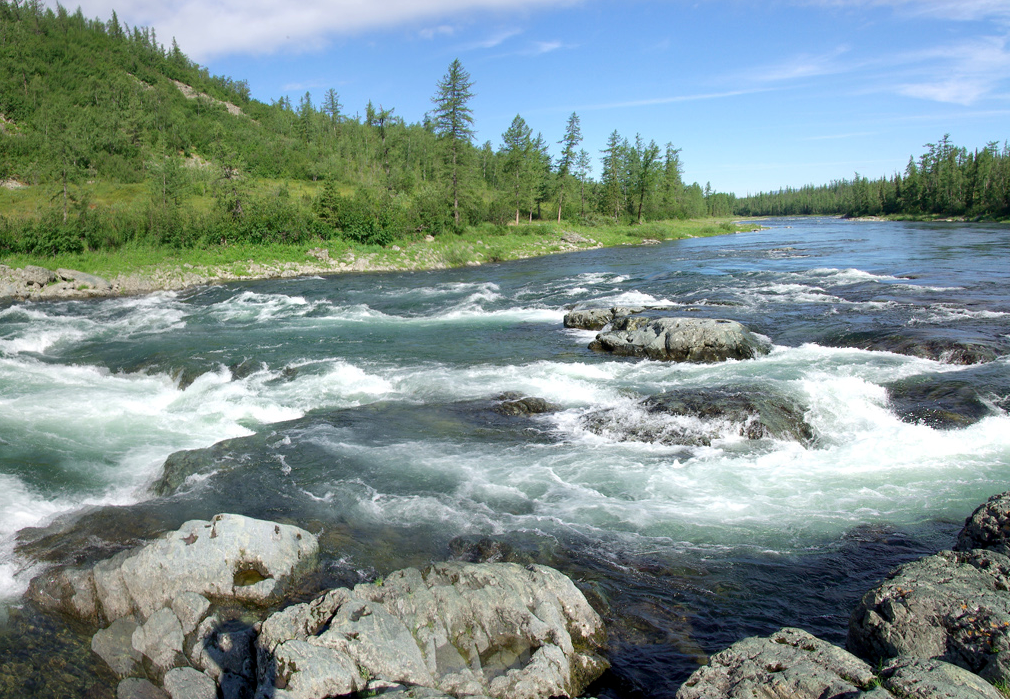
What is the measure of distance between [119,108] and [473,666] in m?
101

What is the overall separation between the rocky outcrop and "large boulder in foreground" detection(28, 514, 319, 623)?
16299 millimetres

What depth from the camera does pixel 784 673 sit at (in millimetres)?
4617

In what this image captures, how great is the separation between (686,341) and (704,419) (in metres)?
5.49

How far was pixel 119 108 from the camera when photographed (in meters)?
83.1

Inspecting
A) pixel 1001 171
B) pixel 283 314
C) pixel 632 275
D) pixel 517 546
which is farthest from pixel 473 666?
pixel 1001 171

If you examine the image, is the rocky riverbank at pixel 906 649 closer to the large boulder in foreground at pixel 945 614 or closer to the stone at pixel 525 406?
the large boulder in foreground at pixel 945 614

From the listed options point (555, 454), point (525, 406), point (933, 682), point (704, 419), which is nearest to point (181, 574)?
point (555, 454)

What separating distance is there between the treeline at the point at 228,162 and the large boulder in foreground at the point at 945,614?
1742 inches

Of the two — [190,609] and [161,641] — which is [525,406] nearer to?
[190,609]

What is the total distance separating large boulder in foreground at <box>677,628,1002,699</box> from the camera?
161 inches

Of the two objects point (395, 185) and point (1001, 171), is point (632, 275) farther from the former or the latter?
point (1001, 171)

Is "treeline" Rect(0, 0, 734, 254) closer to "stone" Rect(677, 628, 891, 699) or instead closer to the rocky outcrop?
the rocky outcrop

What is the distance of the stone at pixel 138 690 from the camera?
5594 mm

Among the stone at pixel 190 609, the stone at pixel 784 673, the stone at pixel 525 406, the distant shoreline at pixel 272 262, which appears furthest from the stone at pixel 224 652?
the distant shoreline at pixel 272 262
